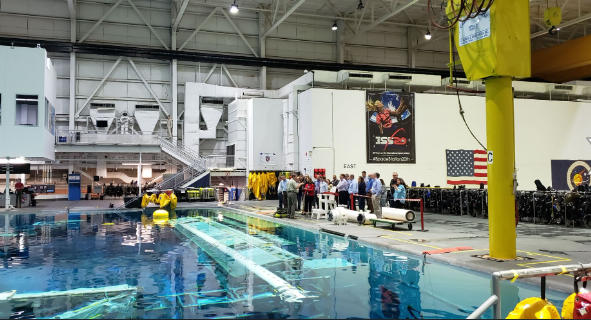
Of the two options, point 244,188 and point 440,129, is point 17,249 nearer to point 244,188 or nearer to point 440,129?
point 244,188

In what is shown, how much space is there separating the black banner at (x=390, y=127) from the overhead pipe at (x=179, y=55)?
11289 mm

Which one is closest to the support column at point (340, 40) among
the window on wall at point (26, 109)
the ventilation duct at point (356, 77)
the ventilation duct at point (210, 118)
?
the ventilation duct at point (210, 118)

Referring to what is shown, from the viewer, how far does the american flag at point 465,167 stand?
1051 inches

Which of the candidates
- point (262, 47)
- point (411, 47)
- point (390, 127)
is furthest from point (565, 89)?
point (262, 47)

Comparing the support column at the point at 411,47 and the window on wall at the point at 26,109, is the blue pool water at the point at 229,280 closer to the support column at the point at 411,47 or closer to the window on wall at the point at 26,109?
the window on wall at the point at 26,109

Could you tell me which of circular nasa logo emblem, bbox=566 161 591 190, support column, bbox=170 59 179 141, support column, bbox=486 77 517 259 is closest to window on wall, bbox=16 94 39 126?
support column, bbox=170 59 179 141

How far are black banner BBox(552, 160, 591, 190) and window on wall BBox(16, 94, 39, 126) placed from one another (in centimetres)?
3041

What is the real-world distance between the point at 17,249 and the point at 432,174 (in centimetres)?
2170

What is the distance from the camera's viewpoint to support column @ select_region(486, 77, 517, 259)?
25.8ft

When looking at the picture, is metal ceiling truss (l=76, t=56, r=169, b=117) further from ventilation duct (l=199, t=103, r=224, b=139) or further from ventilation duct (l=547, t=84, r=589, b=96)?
ventilation duct (l=547, t=84, r=589, b=96)

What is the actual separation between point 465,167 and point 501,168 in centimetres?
2018

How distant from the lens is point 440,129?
26641 millimetres

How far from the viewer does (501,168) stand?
311 inches

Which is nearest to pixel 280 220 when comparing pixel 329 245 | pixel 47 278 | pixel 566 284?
pixel 329 245
